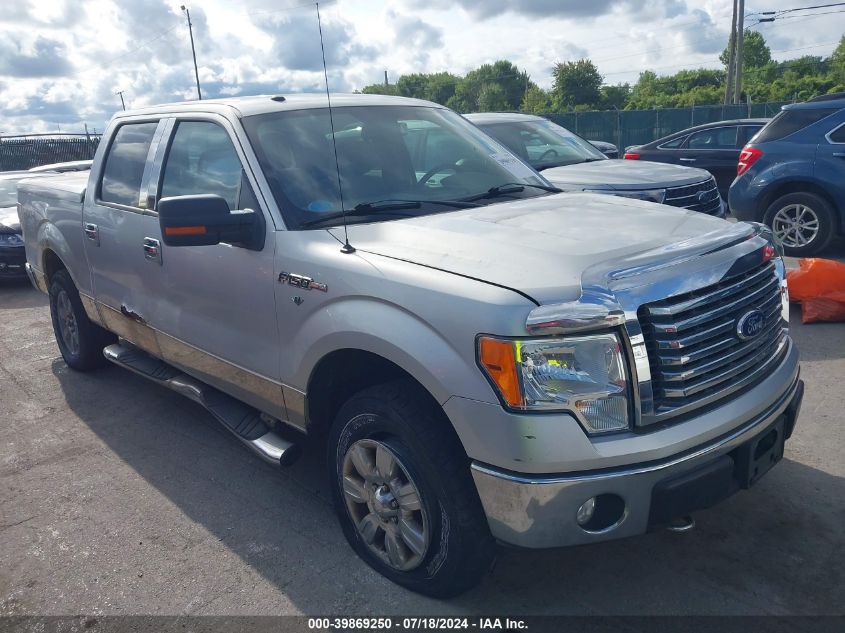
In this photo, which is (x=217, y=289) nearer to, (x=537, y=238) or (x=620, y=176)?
(x=537, y=238)

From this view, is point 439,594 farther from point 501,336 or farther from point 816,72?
point 816,72

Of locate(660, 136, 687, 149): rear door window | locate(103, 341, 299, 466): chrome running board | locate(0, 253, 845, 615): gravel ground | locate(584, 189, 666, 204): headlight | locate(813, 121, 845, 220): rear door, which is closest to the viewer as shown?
locate(0, 253, 845, 615): gravel ground

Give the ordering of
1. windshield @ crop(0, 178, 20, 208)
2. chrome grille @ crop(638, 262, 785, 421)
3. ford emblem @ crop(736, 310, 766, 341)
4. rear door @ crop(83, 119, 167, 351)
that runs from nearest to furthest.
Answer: chrome grille @ crop(638, 262, 785, 421) → ford emblem @ crop(736, 310, 766, 341) → rear door @ crop(83, 119, 167, 351) → windshield @ crop(0, 178, 20, 208)

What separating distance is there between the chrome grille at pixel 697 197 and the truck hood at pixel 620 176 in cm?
6

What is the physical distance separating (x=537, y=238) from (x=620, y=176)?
183 inches

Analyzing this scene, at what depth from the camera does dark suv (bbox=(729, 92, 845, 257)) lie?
26.0 feet

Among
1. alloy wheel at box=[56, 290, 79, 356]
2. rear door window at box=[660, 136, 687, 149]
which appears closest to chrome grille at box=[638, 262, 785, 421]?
alloy wheel at box=[56, 290, 79, 356]

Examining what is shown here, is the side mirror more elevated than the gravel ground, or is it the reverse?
the side mirror

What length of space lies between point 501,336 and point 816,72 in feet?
263

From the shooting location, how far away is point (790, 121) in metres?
8.36

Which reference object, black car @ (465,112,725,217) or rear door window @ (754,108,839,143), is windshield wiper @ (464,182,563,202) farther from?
rear door window @ (754,108,839,143)

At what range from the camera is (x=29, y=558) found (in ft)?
11.1

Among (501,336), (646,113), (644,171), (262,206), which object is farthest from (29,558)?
(646,113)

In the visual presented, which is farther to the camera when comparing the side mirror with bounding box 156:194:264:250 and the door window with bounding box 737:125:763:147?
the door window with bounding box 737:125:763:147
